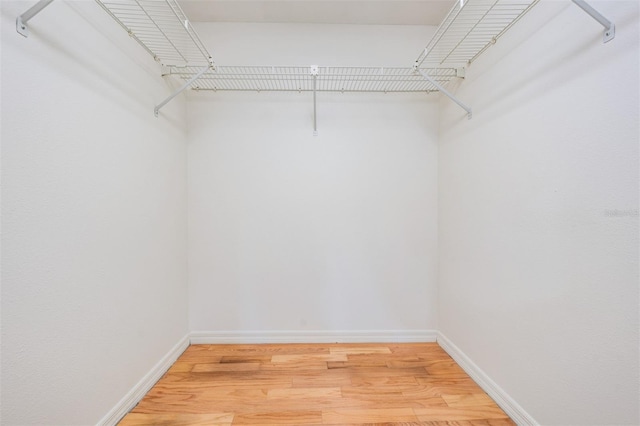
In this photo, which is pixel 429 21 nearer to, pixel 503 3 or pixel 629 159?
pixel 503 3

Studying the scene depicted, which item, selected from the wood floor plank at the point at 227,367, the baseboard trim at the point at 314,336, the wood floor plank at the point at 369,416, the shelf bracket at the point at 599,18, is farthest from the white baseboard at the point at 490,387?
the shelf bracket at the point at 599,18

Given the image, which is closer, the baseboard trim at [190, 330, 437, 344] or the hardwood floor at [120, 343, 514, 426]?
the hardwood floor at [120, 343, 514, 426]

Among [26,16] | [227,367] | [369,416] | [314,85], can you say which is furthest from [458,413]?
[26,16]

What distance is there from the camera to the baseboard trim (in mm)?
1844

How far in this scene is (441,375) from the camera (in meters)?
1.51

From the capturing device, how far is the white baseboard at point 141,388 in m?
1.14

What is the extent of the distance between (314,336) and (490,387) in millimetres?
1071

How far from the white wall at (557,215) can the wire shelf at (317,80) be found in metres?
0.40

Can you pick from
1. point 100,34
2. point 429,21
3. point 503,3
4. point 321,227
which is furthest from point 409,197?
point 100,34

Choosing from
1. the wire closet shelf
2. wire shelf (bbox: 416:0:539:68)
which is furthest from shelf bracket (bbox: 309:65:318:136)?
wire shelf (bbox: 416:0:539:68)

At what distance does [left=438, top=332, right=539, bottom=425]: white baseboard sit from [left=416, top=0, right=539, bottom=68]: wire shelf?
1.73 metres

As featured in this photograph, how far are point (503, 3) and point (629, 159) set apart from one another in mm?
989

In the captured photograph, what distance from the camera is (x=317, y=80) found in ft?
5.77

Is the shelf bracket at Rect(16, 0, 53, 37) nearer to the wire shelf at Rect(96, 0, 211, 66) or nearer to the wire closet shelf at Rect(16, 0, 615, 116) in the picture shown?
the wire shelf at Rect(96, 0, 211, 66)
